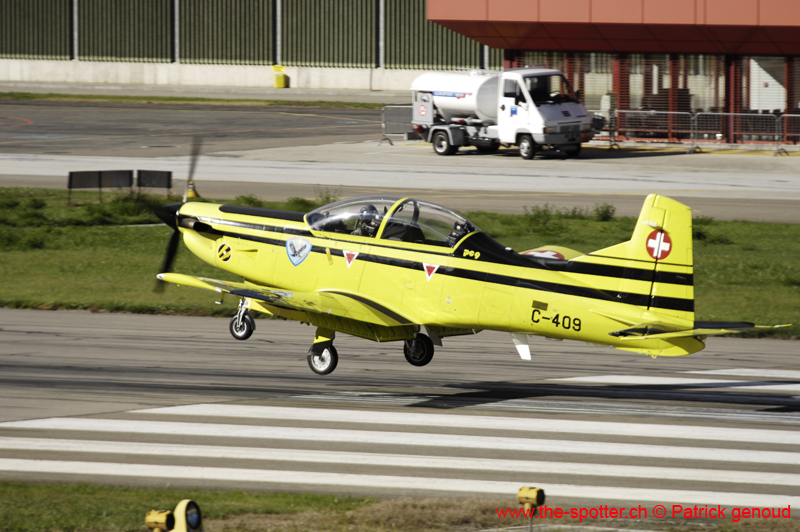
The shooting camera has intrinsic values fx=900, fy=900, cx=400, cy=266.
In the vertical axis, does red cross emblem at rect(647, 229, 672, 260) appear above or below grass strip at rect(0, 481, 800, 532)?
above

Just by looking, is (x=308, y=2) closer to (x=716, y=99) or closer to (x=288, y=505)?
(x=716, y=99)

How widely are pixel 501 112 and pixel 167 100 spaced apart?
36314mm

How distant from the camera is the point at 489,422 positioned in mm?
12508

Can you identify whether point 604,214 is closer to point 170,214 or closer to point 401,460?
point 170,214

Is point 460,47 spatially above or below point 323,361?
above

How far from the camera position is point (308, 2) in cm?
7231

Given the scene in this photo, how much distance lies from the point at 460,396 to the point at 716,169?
28180 mm

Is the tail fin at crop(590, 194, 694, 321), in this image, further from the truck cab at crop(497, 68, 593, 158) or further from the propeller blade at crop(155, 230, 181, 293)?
the truck cab at crop(497, 68, 593, 158)

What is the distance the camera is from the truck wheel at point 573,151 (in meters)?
41.3

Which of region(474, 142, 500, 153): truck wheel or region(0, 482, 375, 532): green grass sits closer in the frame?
region(0, 482, 375, 532): green grass

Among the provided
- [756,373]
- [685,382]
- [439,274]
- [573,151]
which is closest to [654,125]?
[573,151]

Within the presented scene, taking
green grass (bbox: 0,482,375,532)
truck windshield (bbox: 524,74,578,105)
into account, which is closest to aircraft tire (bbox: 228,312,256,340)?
green grass (bbox: 0,482,375,532)

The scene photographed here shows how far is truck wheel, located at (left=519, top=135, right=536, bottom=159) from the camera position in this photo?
40.6 meters

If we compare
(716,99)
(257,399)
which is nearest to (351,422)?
(257,399)
